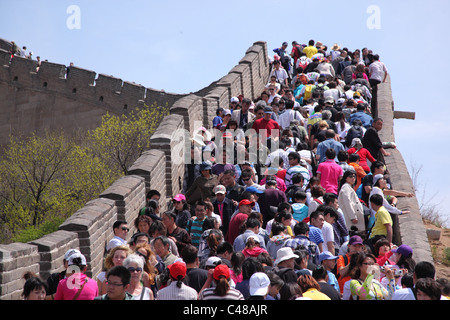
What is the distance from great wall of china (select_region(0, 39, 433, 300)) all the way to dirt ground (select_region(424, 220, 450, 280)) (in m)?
2.49

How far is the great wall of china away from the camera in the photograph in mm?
10252

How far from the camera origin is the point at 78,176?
110ft

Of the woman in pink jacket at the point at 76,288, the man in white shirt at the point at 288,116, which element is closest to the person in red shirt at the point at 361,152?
the man in white shirt at the point at 288,116

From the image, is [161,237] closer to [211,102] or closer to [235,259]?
[235,259]

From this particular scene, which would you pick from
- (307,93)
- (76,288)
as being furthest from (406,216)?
(307,93)

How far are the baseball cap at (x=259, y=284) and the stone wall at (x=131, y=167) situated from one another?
287 centimetres

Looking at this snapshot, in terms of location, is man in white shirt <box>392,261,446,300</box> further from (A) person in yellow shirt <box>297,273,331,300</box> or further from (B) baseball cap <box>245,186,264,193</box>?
(B) baseball cap <box>245,186,264,193</box>

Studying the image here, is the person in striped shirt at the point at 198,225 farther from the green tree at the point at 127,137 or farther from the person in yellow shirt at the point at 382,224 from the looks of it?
the green tree at the point at 127,137

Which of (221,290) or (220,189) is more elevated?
(220,189)

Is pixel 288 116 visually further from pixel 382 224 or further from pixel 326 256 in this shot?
pixel 326 256

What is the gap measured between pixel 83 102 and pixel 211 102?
18.7 meters

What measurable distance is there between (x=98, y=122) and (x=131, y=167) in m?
22.6

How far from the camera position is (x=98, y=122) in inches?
1443
